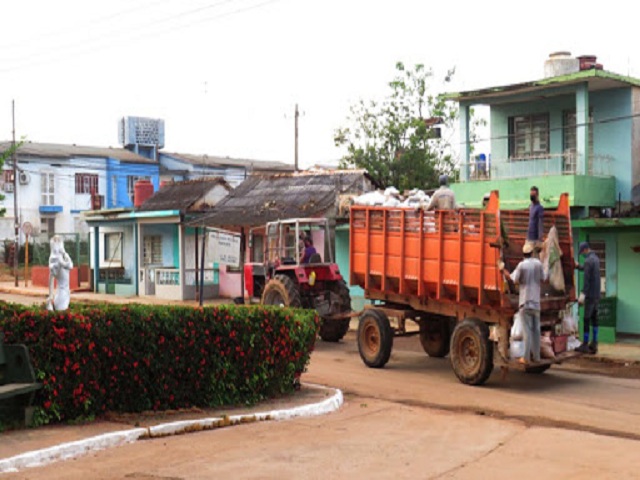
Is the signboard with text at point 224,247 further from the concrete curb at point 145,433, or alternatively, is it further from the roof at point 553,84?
the roof at point 553,84

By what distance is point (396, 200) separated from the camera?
1545 centimetres

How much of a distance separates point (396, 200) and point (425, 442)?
23.2 ft

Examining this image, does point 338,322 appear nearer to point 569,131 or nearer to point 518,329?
point 518,329

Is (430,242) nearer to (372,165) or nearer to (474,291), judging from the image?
(474,291)

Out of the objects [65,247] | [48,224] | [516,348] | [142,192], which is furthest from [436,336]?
[48,224]

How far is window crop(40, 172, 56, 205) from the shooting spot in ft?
175

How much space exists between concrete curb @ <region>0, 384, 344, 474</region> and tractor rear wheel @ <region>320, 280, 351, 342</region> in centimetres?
672

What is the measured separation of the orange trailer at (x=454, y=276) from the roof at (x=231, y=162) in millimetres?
42465

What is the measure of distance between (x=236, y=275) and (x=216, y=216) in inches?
143

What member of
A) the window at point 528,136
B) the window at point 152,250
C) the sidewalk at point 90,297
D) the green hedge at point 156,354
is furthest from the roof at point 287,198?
the green hedge at point 156,354

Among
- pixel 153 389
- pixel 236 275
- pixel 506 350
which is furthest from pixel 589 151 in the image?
pixel 153 389

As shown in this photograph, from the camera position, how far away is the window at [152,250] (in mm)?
34031

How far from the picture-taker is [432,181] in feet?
126

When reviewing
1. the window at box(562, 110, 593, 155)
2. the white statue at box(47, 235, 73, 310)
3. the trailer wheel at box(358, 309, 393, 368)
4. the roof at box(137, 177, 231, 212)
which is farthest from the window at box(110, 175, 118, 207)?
the trailer wheel at box(358, 309, 393, 368)
